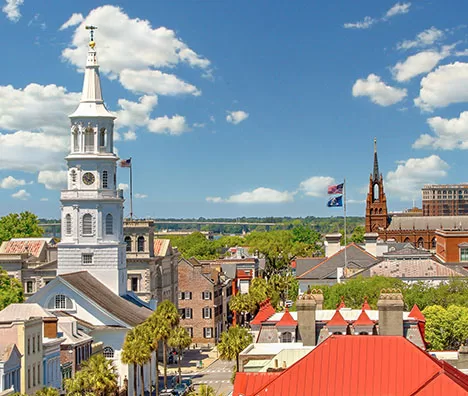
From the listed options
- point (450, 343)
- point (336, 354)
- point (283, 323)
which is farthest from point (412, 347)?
point (450, 343)

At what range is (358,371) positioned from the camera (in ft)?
141

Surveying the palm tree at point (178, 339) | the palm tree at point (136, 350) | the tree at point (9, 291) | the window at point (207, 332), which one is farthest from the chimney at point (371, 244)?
the palm tree at point (136, 350)

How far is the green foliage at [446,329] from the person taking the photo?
2985 inches

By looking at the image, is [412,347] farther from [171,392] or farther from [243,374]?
[171,392]

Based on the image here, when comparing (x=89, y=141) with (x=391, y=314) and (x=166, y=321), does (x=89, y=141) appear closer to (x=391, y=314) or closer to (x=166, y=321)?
(x=166, y=321)

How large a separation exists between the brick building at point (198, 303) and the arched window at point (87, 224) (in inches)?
1252

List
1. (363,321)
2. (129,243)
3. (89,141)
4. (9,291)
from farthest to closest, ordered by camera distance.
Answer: (129,243)
(89,141)
(9,291)
(363,321)

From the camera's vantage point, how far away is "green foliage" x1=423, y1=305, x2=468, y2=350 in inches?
2985

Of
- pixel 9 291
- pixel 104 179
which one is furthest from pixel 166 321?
pixel 104 179

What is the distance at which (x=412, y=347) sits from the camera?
43.7m

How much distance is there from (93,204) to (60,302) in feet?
43.1

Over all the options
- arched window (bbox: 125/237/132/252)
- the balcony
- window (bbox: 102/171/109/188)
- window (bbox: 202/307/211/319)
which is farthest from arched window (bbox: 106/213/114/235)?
window (bbox: 202/307/211/319)

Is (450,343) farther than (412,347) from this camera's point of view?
Yes

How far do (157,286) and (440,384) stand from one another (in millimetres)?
69931
